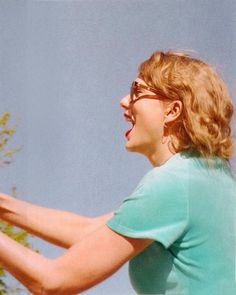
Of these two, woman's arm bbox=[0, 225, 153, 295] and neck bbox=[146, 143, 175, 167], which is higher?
neck bbox=[146, 143, 175, 167]

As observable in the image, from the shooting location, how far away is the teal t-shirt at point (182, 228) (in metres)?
1.11

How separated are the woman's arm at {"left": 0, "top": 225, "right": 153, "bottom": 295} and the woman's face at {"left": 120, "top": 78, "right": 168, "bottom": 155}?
10.2 inches

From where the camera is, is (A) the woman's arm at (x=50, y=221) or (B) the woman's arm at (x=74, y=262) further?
(A) the woman's arm at (x=50, y=221)

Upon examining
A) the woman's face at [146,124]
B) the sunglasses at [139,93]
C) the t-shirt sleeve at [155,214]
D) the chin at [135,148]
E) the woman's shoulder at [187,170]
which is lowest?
the t-shirt sleeve at [155,214]

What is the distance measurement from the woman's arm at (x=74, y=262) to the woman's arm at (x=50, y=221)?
1.18ft

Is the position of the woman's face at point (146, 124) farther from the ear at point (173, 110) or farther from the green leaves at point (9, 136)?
the green leaves at point (9, 136)

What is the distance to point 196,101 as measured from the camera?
1.24 metres

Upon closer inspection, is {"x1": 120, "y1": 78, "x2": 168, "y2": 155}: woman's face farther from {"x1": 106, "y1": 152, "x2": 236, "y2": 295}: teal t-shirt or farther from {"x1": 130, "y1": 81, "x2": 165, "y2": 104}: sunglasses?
{"x1": 106, "y1": 152, "x2": 236, "y2": 295}: teal t-shirt

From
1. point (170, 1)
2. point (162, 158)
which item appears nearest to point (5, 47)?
point (170, 1)

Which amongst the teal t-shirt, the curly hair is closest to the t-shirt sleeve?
the teal t-shirt

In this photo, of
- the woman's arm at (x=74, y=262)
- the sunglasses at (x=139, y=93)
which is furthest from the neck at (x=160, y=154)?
the woman's arm at (x=74, y=262)

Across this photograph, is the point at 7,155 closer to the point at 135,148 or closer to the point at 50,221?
the point at 50,221

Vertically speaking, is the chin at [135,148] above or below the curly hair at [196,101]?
below

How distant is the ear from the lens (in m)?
1.26
